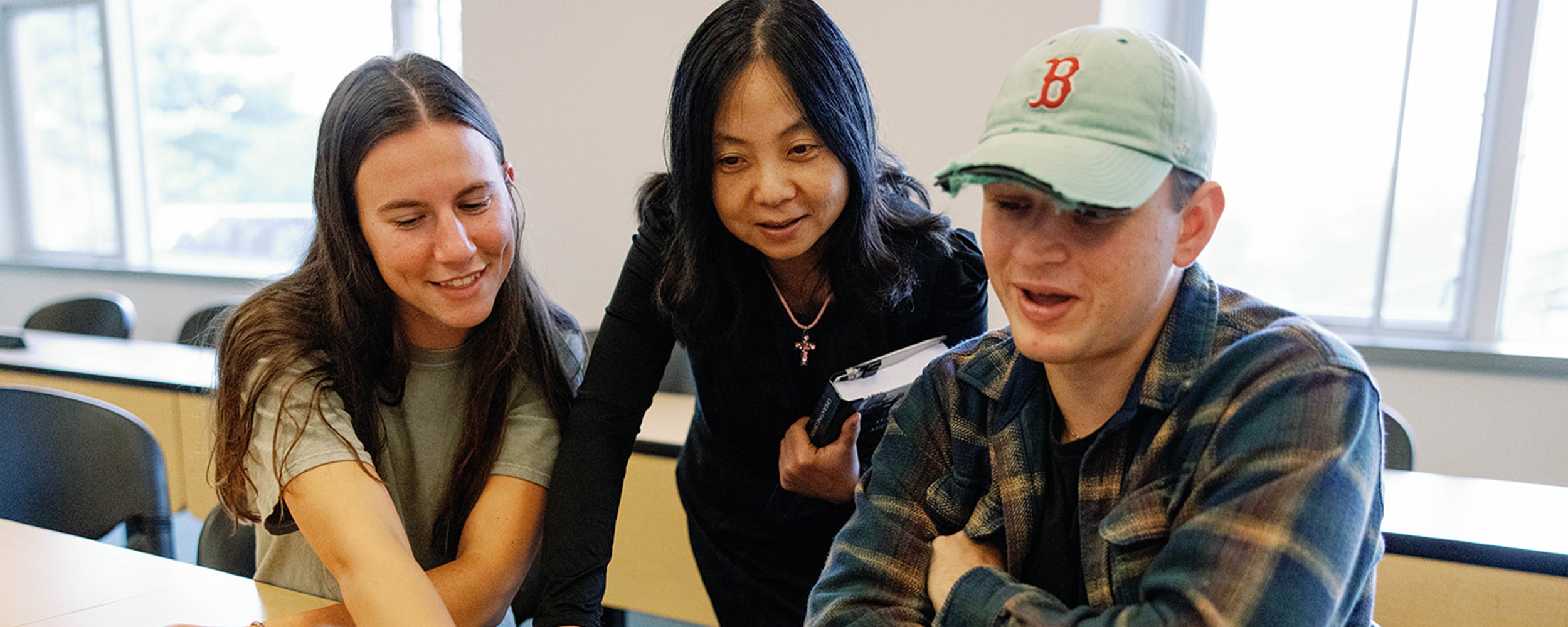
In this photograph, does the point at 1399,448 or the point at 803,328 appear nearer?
the point at 803,328

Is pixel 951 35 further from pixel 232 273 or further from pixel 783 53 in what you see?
pixel 232 273

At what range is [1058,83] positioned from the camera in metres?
0.72

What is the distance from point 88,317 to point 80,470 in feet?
7.18

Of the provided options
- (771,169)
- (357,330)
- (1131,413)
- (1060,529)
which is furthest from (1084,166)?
(357,330)

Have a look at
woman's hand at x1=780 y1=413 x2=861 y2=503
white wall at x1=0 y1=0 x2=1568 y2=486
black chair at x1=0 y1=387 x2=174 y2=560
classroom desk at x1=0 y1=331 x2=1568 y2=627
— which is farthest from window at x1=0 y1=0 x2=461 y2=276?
woman's hand at x1=780 y1=413 x2=861 y2=503

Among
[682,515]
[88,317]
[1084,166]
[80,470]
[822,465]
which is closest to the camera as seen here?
[1084,166]

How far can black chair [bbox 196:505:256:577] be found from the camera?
1.51 m

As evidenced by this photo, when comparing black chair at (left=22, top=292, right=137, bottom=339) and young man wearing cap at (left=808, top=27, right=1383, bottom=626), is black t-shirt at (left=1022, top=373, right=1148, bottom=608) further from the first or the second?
black chair at (left=22, top=292, right=137, bottom=339)

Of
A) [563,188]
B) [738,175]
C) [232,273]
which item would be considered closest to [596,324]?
[563,188]

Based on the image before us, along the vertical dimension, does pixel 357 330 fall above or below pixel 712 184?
below

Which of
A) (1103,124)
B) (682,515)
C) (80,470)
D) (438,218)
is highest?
(1103,124)

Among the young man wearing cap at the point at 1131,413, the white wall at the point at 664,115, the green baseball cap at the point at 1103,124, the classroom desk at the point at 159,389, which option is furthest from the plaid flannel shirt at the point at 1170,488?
the classroom desk at the point at 159,389

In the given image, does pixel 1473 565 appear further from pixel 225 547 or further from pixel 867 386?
pixel 225 547

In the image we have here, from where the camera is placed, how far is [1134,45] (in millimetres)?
709
